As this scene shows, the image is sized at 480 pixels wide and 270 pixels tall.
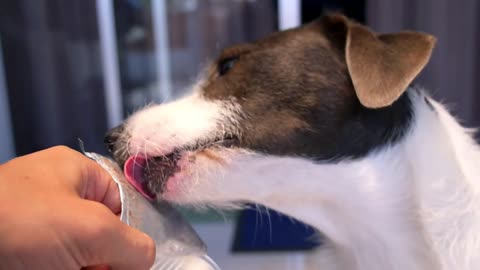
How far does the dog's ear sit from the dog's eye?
0.65 ft

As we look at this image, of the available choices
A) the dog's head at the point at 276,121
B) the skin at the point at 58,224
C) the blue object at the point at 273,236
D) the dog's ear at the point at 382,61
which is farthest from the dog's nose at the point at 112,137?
the blue object at the point at 273,236

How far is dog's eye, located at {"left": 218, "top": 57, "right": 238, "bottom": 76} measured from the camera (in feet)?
3.24

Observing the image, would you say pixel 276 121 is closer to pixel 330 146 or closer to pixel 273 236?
pixel 330 146

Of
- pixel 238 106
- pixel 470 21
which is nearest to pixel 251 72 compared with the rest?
pixel 238 106

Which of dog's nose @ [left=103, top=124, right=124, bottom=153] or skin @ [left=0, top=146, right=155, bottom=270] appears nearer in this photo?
skin @ [left=0, top=146, right=155, bottom=270]

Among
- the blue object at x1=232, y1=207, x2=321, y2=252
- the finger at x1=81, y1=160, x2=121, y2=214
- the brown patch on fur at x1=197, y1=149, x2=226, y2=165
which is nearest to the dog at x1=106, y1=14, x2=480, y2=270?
the brown patch on fur at x1=197, y1=149, x2=226, y2=165

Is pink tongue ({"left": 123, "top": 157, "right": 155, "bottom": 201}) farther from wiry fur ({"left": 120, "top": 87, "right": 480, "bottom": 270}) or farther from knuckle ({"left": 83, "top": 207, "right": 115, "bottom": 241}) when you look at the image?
knuckle ({"left": 83, "top": 207, "right": 115, "bottom": 241})

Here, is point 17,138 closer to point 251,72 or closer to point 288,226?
point 288,226

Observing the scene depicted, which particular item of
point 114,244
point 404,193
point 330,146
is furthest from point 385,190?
point 114,244

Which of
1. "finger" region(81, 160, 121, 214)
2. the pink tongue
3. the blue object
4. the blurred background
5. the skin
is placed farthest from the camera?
the blurred background

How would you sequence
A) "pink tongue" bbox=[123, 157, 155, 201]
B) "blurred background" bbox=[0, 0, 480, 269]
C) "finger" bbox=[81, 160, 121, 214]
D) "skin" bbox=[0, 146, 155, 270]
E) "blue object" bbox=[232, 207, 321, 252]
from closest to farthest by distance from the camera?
"skin" bbox=[0, 146, 155, 270] → "finger" bbox=[81, 160, 121, 214] → "pink tongue" bbox=[123, 157, 155, 201] → "blue object" bbox=[232, 207, 321, 252] → "blurred background" bbox=[0, 0, 480, 269]

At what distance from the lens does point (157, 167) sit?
2.88 feet

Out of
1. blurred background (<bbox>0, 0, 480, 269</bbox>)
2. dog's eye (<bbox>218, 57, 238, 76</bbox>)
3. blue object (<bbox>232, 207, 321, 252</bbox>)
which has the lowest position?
blue object (<bbox>232, 207, 321, 252</bbox>)

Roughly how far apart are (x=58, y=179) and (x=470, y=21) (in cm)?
185
